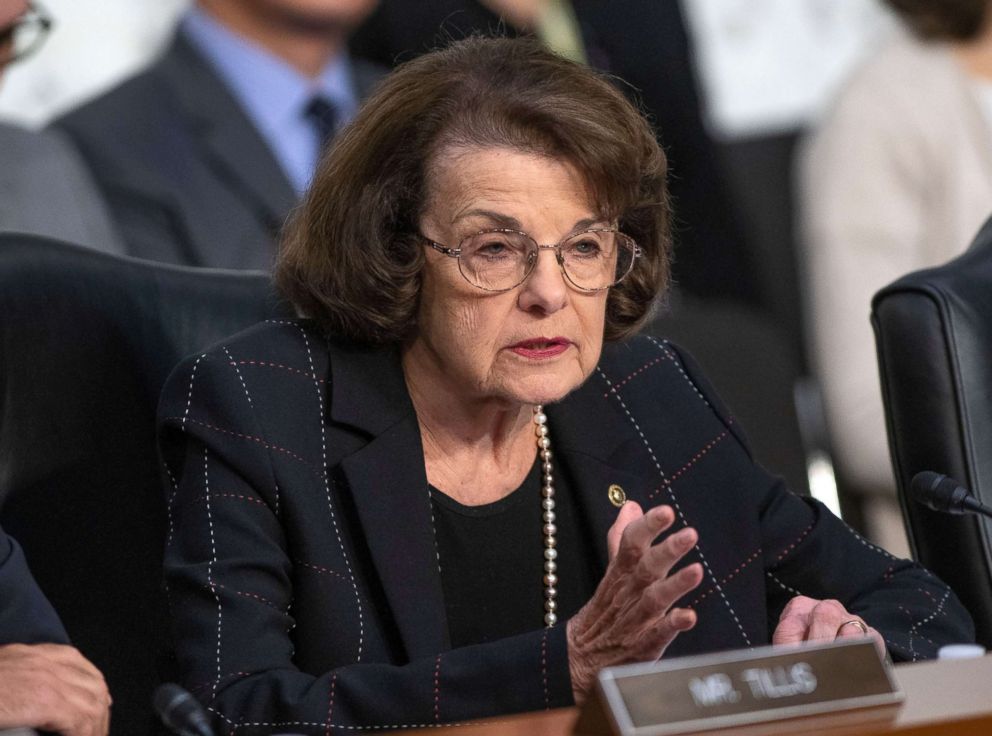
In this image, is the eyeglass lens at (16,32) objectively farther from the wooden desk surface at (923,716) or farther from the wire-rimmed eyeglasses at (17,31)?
the wooden desk surface at (923,716)

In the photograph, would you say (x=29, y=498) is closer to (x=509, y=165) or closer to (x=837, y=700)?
(x=509, y=165)

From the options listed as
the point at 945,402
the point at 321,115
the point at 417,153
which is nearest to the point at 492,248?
the point at 417,153

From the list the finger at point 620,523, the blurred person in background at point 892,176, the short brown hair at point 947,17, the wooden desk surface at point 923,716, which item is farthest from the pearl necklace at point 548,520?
the short brown hair at point 947,17

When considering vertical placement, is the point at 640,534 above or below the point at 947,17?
above

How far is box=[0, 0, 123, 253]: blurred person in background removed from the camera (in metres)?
2.94

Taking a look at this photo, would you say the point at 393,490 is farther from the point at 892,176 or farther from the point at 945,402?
the point at 892,176

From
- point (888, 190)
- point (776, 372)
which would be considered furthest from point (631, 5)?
point (776, 372)

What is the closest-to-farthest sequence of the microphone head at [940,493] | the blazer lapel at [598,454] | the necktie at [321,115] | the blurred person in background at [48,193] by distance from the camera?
1. the microphone head at [940,493]
2. the blazer lapel at [598,454]
3. the blurred person in background at [48,193]
4. the necktie at [321,115]

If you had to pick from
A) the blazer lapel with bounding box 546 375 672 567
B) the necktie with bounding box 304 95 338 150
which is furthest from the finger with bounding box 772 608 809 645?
the necktie with bounding box 304 95 338 150

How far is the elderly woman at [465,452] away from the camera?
1.77 m

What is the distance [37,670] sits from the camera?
1.71 metres

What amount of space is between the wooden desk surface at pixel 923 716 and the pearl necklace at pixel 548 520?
72 centimetres

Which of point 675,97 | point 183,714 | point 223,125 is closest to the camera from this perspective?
point 183,714

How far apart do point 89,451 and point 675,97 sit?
7.53ft
